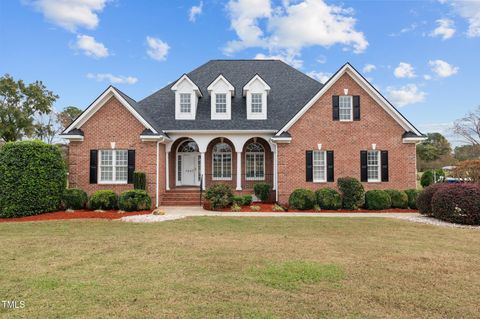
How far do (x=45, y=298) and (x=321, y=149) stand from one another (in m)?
14.7

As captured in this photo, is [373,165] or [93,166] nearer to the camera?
[93,166]

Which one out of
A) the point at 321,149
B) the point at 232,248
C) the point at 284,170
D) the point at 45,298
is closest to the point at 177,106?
the point at 284,170

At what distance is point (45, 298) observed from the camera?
15.0 ft

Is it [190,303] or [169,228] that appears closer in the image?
[190,303]

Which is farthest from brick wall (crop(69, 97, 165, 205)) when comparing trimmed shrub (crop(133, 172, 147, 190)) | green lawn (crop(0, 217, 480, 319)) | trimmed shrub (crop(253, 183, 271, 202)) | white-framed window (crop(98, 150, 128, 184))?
green lawn (crop(0, 217, 480, 319))

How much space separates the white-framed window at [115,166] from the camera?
53.6 ft

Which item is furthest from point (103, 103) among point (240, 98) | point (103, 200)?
point (240, 98)

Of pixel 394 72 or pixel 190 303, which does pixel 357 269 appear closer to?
pixel 190 303

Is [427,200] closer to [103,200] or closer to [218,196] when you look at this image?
[218,196]

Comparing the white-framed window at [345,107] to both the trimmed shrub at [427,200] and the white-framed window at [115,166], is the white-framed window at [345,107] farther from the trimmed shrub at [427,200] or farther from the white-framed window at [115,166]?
→ the white-framed window at [115,166]

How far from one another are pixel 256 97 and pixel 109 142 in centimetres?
917

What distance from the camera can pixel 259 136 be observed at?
18.3 metres

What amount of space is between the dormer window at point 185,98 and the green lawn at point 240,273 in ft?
33.1

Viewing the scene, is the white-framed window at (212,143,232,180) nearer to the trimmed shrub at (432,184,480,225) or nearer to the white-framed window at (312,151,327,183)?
the white-framed window at (312,151,327,183)
